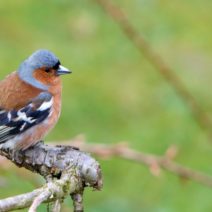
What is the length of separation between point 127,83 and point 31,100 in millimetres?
4578

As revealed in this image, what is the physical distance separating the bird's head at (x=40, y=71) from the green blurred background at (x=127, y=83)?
54cm

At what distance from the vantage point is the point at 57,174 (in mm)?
3395

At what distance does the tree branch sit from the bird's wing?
2.82ft

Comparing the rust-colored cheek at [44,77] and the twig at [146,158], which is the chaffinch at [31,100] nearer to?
the rust-colored cheek at [44,77]

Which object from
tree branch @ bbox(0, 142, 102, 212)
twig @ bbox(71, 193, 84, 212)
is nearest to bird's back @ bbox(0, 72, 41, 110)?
tree branch @ bbox(0, 142, 102, 212)

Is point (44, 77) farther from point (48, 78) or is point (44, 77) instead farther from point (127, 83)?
point (127, 83)

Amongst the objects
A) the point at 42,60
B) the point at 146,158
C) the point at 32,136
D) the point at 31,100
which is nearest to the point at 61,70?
the point at 42,60

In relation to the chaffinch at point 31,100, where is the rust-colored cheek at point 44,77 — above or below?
above

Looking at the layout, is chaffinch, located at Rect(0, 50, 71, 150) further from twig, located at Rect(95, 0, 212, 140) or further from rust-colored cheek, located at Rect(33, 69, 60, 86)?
twig, located at Rect(95, 0, 212, 140)

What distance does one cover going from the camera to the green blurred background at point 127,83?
23.6 feet

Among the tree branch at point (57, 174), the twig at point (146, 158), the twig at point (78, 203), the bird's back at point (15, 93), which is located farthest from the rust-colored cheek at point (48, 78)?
the twig at point (78, 203)

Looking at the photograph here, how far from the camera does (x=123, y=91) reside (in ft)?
30.5

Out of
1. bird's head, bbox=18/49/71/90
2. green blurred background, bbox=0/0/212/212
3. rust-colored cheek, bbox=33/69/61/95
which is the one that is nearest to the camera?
bird's head, bbox=18/49/71/90

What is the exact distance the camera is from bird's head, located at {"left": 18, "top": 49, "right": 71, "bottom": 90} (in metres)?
5.07
